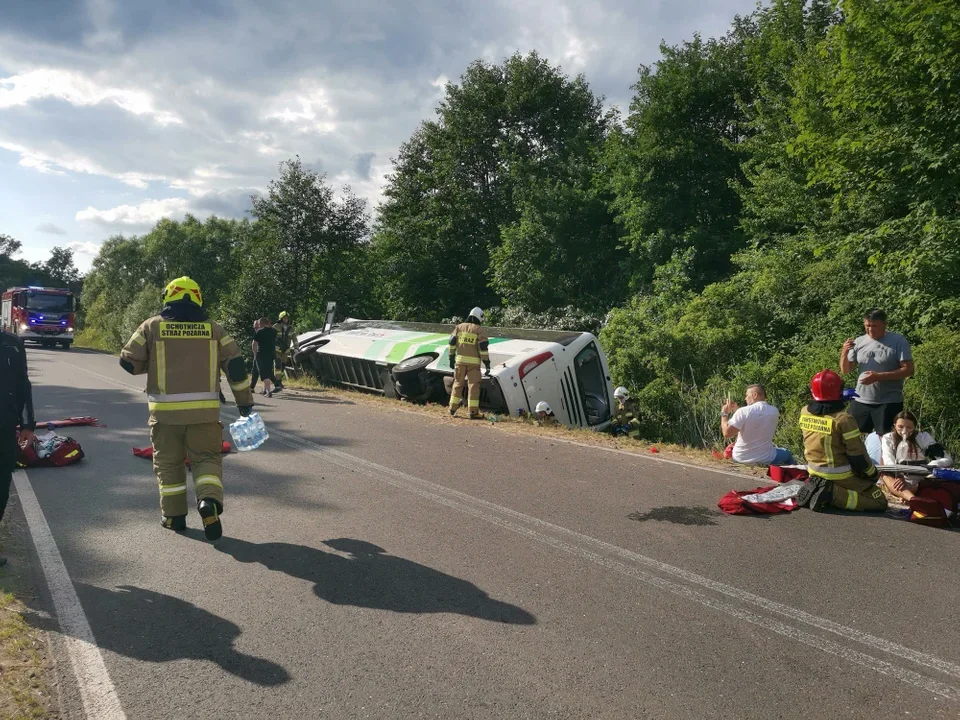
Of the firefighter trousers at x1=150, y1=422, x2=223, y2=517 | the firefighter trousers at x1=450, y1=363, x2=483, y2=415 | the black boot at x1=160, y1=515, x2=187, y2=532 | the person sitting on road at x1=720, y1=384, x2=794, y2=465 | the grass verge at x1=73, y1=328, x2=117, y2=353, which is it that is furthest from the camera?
the grass verge at x1=73, y1=328, x2=117, y2=353

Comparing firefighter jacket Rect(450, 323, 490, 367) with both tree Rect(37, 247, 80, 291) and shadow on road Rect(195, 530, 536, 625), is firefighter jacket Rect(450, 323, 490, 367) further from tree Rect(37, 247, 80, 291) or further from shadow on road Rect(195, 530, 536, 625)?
tree Rect(37, 247, 80, 291)

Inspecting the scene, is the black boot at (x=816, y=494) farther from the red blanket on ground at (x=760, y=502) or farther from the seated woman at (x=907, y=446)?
the seated woman at (x=907, y=446)

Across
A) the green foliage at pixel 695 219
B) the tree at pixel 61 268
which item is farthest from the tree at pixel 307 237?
the tree at pixel 61 268

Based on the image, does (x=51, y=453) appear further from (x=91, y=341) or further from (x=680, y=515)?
(x=91, y=341)

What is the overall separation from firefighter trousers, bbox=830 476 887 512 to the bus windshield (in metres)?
41.2

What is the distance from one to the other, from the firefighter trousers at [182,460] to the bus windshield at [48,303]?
38.8m

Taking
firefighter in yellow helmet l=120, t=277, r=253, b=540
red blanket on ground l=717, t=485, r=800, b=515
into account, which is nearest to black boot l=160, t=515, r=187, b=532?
→ firefighter in yellow helmet l=120, t=277, r=253, b=540

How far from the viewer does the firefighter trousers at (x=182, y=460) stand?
527cm

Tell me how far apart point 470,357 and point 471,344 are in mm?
208

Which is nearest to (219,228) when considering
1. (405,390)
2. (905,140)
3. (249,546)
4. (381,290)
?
(381,290)

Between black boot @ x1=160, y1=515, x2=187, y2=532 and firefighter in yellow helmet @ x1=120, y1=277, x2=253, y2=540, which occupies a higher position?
firefighter in yellow helmet @ x1=120, y1=277, x2=253, y2=540

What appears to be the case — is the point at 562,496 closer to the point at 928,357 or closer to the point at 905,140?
the point at 928,357

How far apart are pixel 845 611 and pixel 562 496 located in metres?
2.84

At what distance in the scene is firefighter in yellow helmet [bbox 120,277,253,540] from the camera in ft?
17.3
